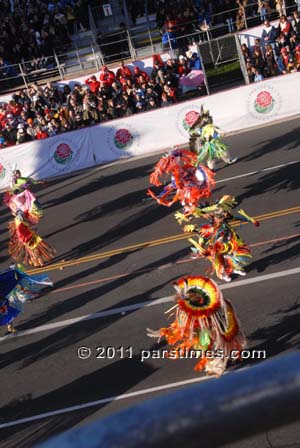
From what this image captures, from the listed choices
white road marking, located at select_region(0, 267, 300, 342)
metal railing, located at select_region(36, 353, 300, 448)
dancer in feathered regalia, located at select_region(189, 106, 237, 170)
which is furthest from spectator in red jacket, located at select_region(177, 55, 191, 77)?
metal railing, located at select_region(36, 353, 300, 448)

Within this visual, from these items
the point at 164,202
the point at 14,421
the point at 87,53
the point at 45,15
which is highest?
the point at 45,15

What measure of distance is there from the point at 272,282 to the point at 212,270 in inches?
55.0

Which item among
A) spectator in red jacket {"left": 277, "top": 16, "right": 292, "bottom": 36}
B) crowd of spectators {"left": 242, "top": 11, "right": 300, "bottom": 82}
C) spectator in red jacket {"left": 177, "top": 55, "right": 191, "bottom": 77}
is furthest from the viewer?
spectator in red jacket {"left": 177, "top": 55, "right": 191, "bottom": 77}

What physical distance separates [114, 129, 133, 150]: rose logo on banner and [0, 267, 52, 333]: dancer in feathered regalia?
402 inches

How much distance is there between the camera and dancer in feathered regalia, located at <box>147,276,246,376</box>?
783cm

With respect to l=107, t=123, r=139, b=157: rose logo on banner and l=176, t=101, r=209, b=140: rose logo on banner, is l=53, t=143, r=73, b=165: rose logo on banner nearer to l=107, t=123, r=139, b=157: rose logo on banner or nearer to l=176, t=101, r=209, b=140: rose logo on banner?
l=107, t=123, r=139, b=157: rose logo on banner

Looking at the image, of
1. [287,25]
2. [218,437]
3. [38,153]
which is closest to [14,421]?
[218,437]

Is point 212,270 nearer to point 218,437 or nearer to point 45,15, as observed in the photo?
point 218,437

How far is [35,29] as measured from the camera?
26312 mm

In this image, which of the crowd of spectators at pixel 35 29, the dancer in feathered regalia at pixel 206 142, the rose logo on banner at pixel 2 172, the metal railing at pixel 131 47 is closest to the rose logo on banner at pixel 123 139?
the rose logo on banner at pixel 2 172

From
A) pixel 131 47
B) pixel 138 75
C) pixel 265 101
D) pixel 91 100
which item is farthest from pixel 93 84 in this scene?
pixel 265 101

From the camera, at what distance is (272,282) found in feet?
34.9

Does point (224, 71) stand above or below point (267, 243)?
above

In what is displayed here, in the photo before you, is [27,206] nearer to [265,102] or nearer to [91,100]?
[91,100]
